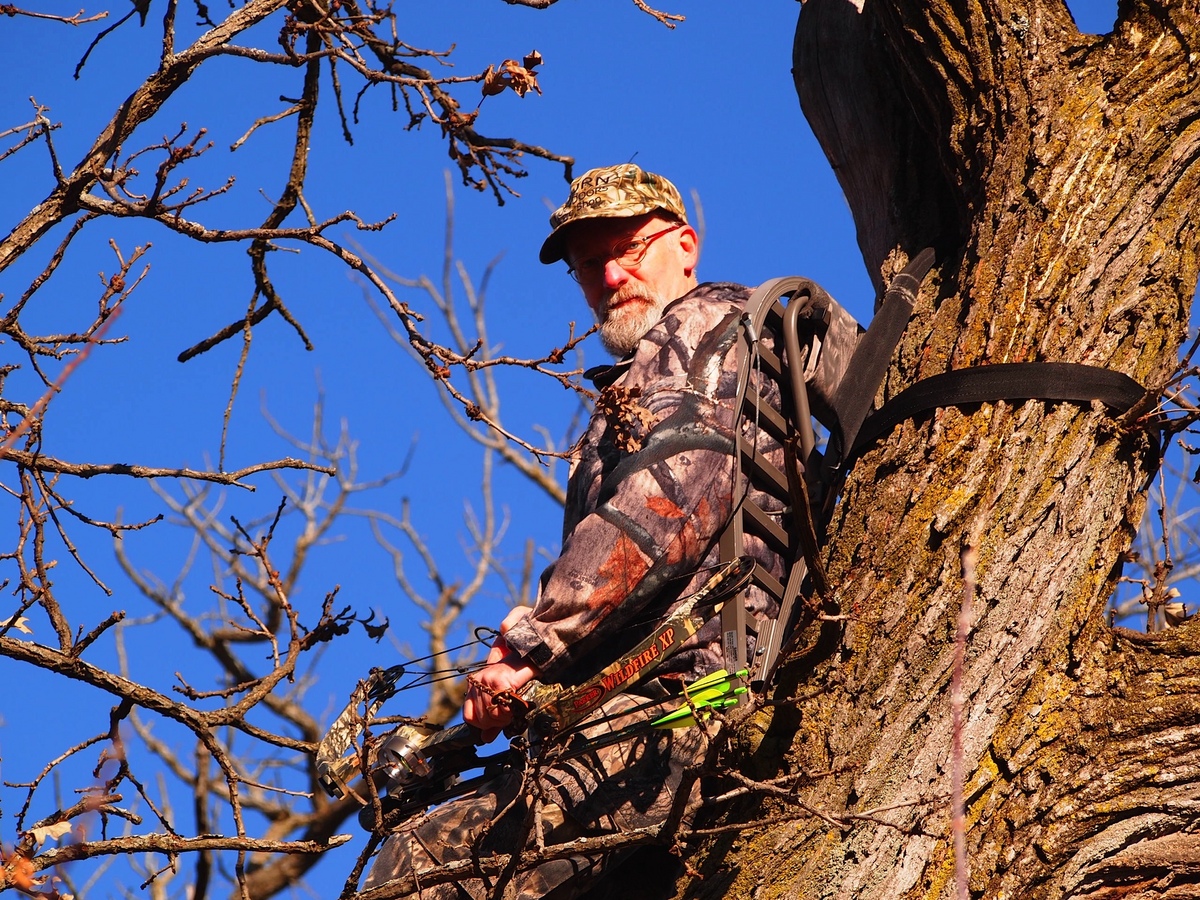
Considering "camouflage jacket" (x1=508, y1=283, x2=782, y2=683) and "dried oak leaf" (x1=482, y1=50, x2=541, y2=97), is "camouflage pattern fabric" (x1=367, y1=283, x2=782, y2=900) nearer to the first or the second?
"camouflage jacket" (x1=508, y1=283, x2=782, y2=683)

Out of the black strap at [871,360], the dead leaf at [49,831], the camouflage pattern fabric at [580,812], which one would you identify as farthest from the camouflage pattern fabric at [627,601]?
the dead leaf at [49,831]

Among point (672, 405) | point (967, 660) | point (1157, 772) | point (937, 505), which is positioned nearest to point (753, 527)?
point (672, 405)

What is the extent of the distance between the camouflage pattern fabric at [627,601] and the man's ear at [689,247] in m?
1.03

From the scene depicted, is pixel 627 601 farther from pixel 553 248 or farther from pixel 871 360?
pixel 553 248

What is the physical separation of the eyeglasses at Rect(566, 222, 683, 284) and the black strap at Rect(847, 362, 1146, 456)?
1.46 metres

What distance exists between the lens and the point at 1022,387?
3.17 meters

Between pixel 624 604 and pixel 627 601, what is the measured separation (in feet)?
0.03

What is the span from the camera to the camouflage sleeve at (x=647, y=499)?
3.36 m

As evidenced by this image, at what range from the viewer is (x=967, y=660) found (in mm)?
2900

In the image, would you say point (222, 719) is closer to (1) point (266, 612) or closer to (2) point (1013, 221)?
(2) point (1013, 221)

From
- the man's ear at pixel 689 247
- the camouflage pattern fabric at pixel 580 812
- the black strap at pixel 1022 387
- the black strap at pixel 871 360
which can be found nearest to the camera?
the black strap at pixel 1022 387

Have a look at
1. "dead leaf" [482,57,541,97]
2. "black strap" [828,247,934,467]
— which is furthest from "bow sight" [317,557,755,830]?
"dead leaf" [482,57,541,97]

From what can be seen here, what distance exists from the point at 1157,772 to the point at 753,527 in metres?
1.19

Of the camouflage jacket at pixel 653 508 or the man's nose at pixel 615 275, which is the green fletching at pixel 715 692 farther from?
the man's nose at pixel 615 275
